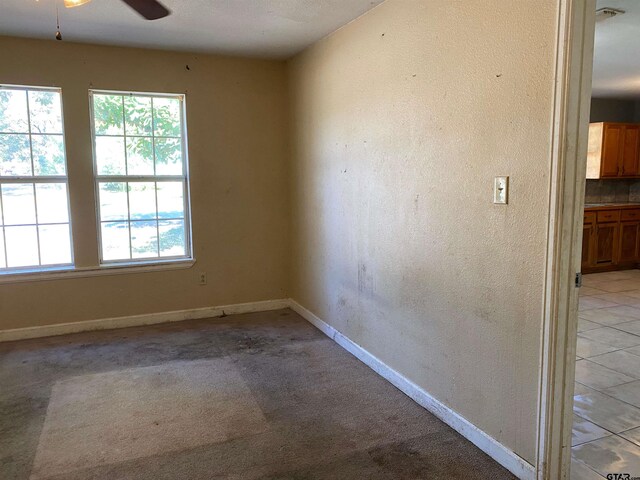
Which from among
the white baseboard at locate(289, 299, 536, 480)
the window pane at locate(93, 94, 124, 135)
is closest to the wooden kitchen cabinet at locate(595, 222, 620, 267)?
the white baseboard at locate(289, 299, 536, 480)

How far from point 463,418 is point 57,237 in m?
3.60

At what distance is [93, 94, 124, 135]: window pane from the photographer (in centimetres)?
415

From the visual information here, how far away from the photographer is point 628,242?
6.78 meters

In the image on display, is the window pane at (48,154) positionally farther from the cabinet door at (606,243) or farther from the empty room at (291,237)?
the cabinet door at (606,243)

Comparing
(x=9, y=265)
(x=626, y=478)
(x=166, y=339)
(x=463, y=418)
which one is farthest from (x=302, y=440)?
(x=9, y=265)

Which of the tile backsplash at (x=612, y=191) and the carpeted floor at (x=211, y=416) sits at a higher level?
the tile backsplash at (x=612, y=191)

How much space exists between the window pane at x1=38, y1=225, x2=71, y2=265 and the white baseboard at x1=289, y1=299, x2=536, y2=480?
2437 mm

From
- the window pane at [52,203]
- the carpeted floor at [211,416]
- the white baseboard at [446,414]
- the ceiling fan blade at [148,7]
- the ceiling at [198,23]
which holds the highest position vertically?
the ceiling at [198,23]

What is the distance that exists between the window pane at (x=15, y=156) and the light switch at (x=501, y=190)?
12.3 ft

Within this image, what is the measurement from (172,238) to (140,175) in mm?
653

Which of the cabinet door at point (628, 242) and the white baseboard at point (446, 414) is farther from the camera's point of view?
the cabinet door at point (628, 242)

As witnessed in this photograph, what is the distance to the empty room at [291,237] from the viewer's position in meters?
2.08

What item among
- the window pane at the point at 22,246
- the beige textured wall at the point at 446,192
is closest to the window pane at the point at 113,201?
the window pane at the point at 22,246

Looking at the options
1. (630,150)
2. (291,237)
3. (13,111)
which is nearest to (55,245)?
(13,111)
